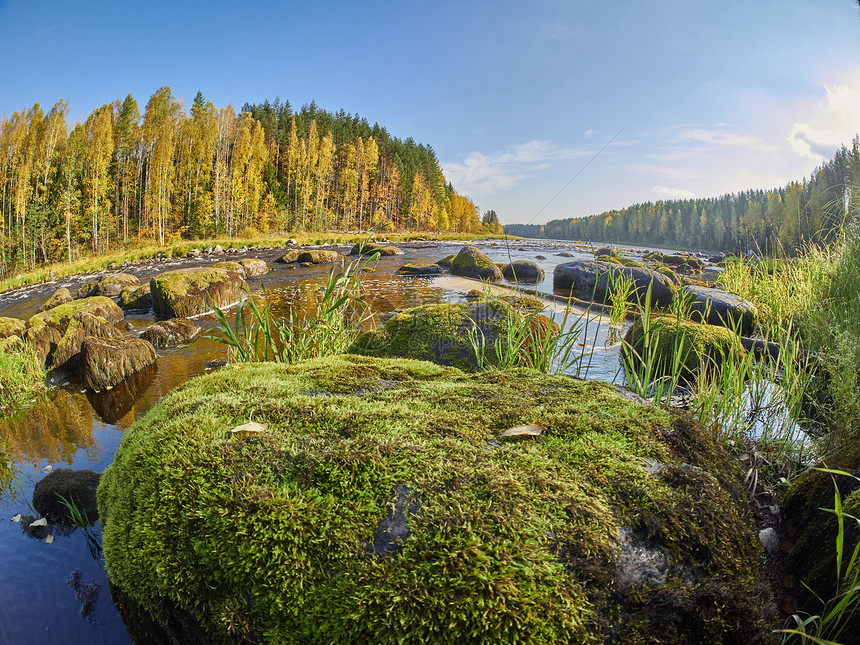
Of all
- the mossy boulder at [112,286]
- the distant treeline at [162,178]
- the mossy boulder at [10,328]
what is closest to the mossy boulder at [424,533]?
the mossy boulder at [10,328]

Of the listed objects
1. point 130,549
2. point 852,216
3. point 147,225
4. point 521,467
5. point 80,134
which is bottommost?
point 130,549

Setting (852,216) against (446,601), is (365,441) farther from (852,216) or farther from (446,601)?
(852,216)

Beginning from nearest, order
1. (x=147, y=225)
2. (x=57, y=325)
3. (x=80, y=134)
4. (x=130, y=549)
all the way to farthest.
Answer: (x=130, y=549) → (x=57, y=325) → (x=80, y=134) → (x=147, y=225)

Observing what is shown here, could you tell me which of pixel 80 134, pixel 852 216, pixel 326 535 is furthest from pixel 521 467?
pixel 80 134

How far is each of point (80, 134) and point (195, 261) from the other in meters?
26.0

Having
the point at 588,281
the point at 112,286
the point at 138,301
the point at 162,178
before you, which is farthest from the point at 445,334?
the point at 162,178

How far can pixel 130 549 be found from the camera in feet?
4.79

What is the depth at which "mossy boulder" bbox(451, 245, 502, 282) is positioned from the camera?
59.1 feet

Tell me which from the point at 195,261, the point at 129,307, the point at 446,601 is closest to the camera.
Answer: the point at 446,601

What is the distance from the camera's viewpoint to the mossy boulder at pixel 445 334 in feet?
15.5

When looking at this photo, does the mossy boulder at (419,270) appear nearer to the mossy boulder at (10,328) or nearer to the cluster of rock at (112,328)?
the cluster of rock at (112,328)

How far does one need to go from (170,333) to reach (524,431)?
30.2ft

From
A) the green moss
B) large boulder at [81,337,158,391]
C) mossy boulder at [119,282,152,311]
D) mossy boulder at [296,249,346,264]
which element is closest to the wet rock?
the green moss

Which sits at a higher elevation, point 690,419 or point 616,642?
point 690,419
